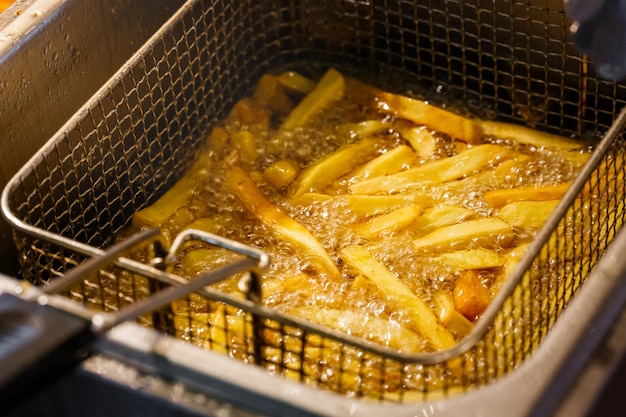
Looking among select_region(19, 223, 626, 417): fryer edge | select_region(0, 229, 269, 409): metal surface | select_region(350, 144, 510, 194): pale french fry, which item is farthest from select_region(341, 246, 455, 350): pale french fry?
select_region(0, 229, 269, 409): metal surface

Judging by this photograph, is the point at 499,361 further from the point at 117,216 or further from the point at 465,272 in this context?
the point at 117,216

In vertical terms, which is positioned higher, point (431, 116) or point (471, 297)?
point (431, 116)

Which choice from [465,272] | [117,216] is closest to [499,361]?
[465,272]

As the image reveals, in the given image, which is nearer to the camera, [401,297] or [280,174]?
[401,297]

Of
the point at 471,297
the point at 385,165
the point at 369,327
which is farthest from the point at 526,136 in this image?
the point at 369,327

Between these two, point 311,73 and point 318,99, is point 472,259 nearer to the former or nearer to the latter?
point 318,99

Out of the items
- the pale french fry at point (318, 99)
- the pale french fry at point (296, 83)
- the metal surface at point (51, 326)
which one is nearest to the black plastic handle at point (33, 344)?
the metal surface at point (51, 326)

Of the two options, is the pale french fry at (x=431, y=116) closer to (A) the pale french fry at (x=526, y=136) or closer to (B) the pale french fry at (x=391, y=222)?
(A) the pale french fry at (x=526, y=136)
